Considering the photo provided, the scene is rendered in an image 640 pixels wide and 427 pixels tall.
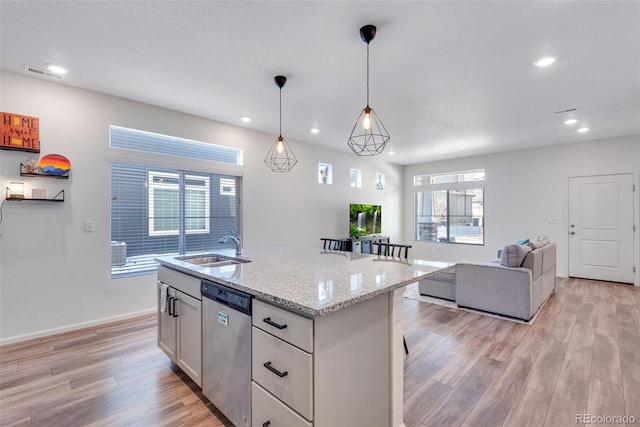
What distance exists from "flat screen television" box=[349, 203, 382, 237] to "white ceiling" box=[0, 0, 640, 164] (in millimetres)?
2617

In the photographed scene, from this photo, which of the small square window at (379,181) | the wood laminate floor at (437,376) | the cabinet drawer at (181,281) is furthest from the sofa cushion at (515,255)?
the small square window at (379,181)

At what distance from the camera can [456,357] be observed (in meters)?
2.66

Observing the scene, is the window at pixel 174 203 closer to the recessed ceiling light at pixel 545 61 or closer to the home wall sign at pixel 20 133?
the home wall sign at pixel 20 133

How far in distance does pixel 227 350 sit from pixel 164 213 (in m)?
2.84

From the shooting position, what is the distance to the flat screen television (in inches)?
257

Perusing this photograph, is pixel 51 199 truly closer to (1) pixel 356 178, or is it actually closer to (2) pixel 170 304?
(2) pixel 170 304

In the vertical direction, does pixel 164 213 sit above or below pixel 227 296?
above

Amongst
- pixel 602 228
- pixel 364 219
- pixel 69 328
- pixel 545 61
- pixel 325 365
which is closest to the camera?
pixel 325 365

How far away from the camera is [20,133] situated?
2.99 meters

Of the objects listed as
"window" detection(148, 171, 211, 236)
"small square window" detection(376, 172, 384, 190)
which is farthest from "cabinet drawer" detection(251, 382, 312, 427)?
"small square window" detection(376, 172, 384, 190)

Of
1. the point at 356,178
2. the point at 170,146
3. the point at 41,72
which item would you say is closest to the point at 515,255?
the point at 356,178

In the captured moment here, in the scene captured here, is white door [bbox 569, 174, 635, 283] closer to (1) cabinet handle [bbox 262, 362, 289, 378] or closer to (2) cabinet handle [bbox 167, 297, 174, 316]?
(1) cabinet handle [bbox 262, 362, 289, 378]

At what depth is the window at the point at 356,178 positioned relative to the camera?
690 centimetres

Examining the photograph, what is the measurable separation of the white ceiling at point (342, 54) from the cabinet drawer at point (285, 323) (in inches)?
77.5
